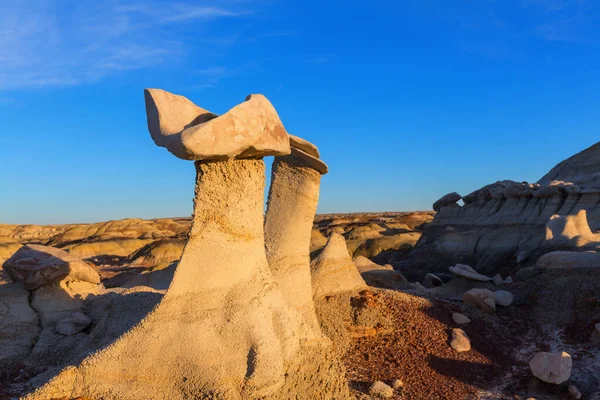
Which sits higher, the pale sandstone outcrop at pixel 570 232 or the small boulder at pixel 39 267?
the pale sandstone outcrop at pixel 570 232

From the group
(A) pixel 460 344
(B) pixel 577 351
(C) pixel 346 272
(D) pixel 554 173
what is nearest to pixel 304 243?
(C) pixel 346 272

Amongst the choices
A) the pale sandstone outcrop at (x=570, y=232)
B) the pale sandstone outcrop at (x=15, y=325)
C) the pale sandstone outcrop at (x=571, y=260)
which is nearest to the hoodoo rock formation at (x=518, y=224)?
the pale sandstone outcrop at (x=570, y=232)

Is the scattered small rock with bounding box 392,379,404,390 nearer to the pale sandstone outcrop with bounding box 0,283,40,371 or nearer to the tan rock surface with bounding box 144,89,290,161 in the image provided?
the tan rock surface with bounding box 144,89,290,161

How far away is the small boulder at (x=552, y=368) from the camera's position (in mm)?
6961

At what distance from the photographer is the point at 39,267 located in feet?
26.1

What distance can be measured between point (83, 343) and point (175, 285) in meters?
2.76

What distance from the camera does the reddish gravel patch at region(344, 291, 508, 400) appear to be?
6.71 metres

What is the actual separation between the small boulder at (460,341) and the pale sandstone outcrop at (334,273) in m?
1.82

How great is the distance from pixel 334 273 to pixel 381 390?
2.97 meters

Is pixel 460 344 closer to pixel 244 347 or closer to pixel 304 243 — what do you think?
pixel 304 243

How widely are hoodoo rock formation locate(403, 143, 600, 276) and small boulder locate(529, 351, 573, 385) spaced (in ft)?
27.5

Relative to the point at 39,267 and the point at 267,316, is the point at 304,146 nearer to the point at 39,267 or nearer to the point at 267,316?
the point at 267,316

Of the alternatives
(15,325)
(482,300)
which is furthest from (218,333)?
(482,300)

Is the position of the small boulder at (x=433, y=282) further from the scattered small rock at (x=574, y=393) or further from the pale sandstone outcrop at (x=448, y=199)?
the pale sandstone outcrop at (x=448, y=199)
